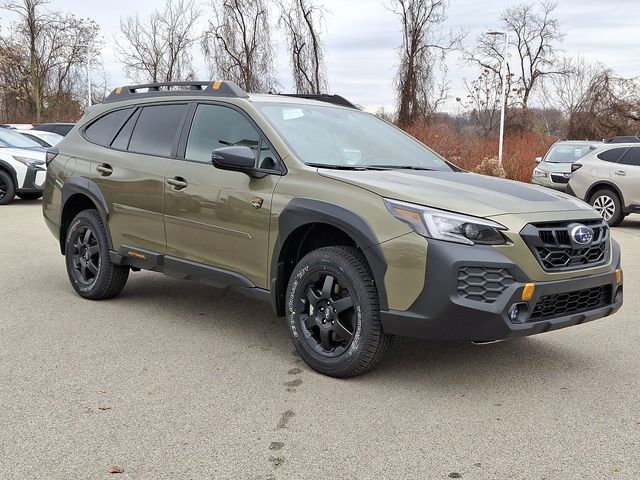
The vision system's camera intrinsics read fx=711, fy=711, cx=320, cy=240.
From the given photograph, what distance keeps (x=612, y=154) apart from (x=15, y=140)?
1206 cm

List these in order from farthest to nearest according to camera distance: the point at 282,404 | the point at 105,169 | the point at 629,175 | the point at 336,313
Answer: the point at 629,175, the point at 105,169, the point at 336,313, the point at 282,404

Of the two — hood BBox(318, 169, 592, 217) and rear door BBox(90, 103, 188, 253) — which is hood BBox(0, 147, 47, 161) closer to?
rear door BBox(90, 103, 188, 253)

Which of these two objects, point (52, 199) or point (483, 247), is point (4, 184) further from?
point (483, 247)

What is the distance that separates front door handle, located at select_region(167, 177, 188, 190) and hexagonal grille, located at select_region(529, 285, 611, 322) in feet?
8.36

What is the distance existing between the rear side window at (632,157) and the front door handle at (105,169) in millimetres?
10326

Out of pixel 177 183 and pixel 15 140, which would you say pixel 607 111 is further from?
pixel 177 183

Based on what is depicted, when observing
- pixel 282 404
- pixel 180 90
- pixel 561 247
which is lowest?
pixel 282 404

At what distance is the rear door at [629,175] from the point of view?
41.6 feet

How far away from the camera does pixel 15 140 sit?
15.0 meters

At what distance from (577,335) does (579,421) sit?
178cm

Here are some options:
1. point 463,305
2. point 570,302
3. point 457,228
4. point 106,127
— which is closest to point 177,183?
point 106,127

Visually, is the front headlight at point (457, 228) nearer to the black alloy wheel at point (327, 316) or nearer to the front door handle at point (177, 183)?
the black alloy wheel at point (327, 316)

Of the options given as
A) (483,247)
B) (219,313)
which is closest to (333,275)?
(483,247)

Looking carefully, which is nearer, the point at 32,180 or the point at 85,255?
the point at 85,255
